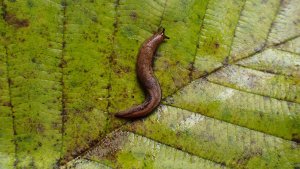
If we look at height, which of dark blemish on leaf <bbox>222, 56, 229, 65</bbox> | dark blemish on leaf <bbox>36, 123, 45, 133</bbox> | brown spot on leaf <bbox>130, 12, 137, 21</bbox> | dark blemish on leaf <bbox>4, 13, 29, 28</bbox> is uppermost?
brown spot on leaf <bbox>130, 12, 137, 21</bbox>

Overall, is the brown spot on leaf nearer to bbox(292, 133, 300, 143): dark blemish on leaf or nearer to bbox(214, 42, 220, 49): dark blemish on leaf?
bbox(214, 42, 220, 49): dark blemish on leaf

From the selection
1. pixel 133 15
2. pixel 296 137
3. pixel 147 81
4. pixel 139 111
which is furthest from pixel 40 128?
pixel 296 137

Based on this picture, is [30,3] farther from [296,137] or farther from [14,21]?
[296,137]

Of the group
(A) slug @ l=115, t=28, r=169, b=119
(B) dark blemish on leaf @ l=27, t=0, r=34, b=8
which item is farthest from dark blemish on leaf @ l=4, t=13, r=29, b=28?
(A) slug @ l=115, t=28, r=169, b=119

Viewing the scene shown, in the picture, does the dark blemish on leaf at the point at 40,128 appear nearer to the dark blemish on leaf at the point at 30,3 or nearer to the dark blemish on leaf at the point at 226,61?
the dark blemish on leaf at the point at 30,3

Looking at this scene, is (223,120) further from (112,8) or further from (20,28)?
(20,28)

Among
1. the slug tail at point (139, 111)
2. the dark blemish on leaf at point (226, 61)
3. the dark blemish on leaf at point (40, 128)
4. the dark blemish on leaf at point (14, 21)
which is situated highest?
the dark blemish on leaf at point (14, 21)

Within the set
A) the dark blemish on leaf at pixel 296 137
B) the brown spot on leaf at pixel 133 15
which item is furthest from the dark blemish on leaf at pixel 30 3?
the dark blemish on leaf at pixel 296 137
